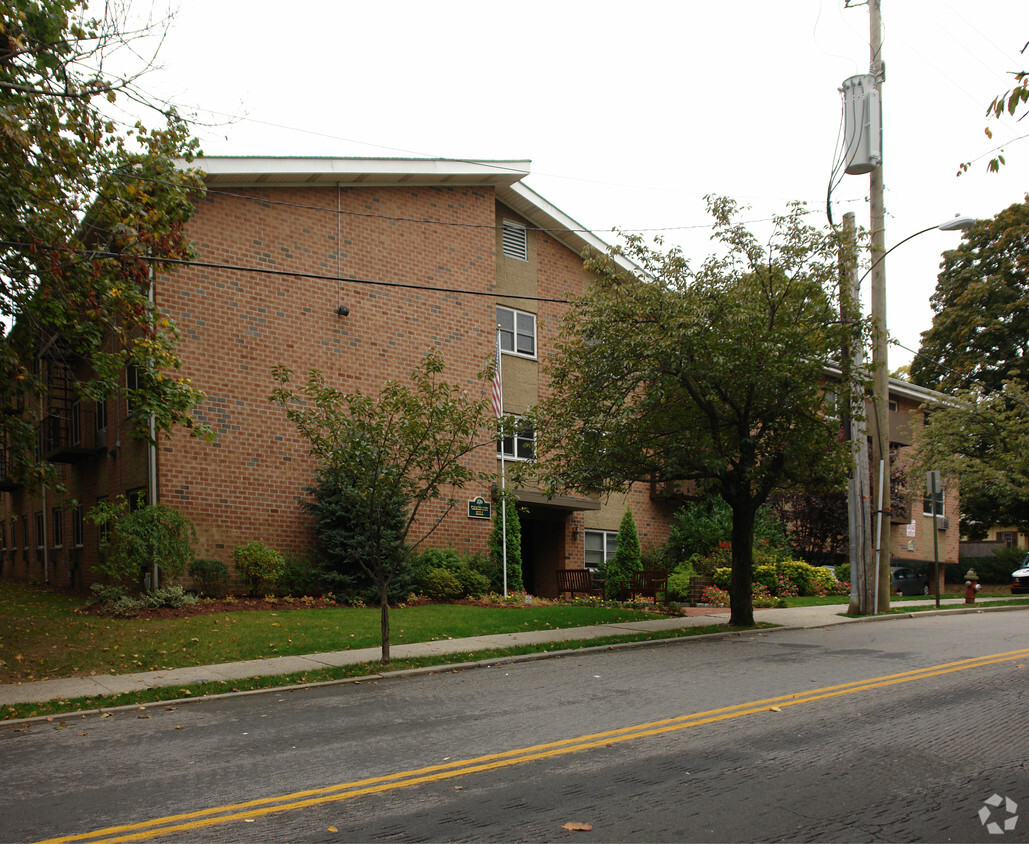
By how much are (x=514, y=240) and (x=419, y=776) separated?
20538mm

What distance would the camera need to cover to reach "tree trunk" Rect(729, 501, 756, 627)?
655 inches

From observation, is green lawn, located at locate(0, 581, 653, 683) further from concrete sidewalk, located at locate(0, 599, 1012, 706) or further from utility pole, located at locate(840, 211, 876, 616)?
utility pole, located at locate(840, 211, 876, 616)

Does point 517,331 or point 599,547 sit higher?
point 517,331

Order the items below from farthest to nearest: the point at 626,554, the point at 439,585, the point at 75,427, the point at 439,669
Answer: the point at 626,554 < the point at 75,427 < the point at 439,585 < the point at 439,669

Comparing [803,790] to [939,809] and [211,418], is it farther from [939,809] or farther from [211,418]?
[211,418]

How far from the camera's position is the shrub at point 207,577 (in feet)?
59.2

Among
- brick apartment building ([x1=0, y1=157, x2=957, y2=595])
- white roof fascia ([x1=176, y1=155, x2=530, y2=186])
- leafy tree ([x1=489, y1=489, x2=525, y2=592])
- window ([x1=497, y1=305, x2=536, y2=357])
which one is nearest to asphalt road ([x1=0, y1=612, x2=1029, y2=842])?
brick apartment building ([x1=0, y1=157, x2=957, y2=595])

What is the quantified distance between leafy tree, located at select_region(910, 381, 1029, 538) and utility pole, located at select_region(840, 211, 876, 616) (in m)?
10.8

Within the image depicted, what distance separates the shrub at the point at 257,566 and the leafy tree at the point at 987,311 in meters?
34.2

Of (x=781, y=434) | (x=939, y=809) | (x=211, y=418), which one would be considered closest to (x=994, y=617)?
(x=781, y=434)

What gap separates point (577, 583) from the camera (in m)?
23.8

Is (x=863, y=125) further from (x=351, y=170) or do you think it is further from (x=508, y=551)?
(x=508, y=551)

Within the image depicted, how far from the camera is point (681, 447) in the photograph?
15750mm
